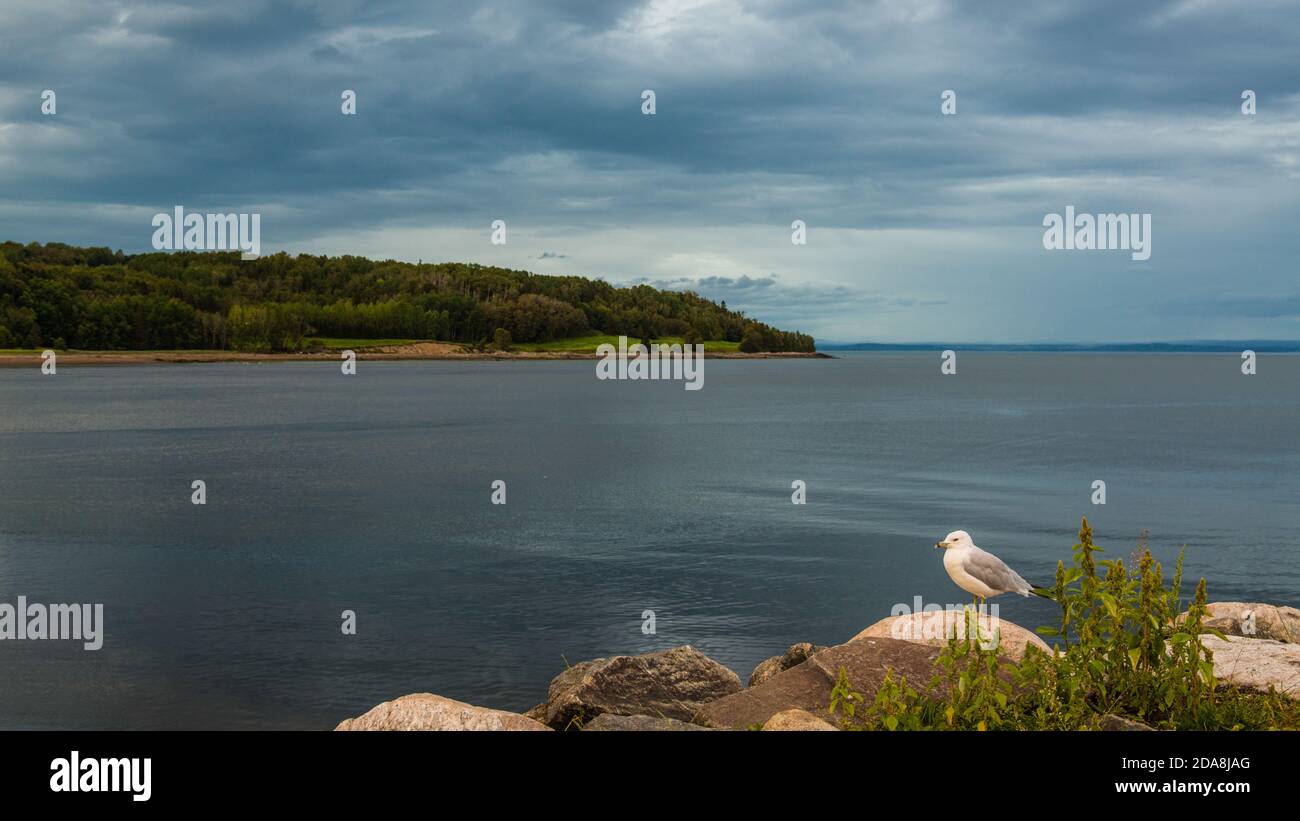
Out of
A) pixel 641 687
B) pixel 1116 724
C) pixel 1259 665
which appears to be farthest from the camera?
pixel 641 687

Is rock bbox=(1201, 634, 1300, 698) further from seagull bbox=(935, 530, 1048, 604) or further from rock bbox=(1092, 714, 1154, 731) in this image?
seagull bbox=(935, 530, 1048, 604)

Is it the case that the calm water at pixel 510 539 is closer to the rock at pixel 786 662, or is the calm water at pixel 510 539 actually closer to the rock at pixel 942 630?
the rock at pixel 786 662

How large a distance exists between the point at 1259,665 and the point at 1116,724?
12.8 feet

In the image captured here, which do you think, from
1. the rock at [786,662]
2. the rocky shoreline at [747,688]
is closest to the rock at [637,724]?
the rocky shoreline at [747,688]

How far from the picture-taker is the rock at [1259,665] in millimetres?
11039

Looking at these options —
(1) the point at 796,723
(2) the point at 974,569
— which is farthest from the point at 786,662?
(1) the point at 796,723

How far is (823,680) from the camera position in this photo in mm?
A: 12102

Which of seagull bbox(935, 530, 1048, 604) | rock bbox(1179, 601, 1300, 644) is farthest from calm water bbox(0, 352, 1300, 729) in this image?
seagull bbox(935, 530, 1048, 604)

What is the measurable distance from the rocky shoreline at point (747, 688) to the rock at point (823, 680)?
0.04ft

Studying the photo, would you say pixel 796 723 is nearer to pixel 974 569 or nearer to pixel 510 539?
pixel 974 569

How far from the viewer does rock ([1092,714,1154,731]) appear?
870 centimetres

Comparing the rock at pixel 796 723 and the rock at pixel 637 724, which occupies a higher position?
the rock at pixel 796 723

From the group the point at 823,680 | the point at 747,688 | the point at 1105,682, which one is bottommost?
the point at 747,688
